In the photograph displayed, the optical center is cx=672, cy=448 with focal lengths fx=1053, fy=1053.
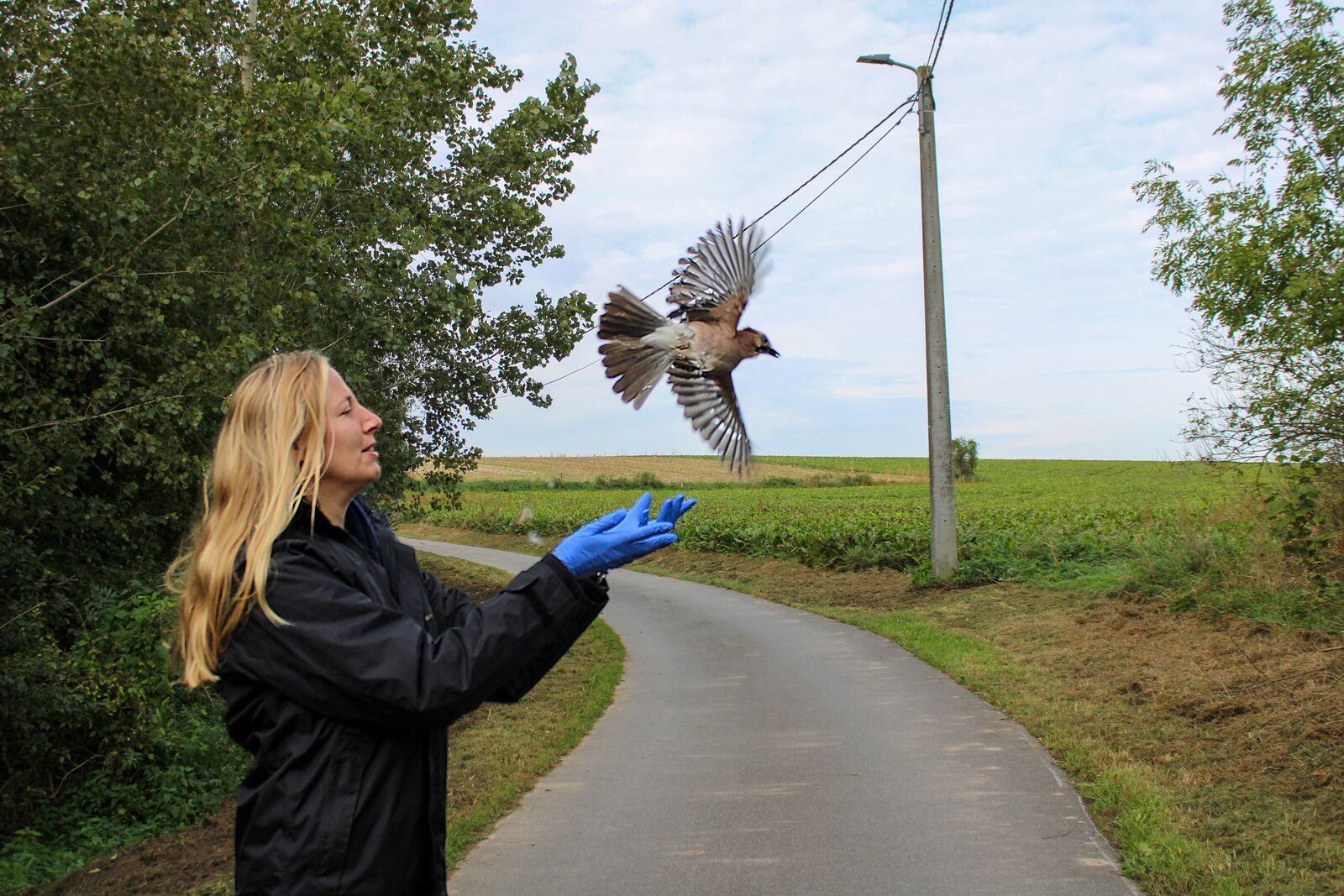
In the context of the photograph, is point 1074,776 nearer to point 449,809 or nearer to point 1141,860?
point 1141,860

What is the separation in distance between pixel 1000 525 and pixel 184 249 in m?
15.5

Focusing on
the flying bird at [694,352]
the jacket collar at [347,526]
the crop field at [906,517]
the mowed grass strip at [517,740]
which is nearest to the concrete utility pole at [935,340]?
the crop field at [906,517]

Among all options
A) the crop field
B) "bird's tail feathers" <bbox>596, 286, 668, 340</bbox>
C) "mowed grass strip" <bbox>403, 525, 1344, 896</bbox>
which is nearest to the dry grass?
the crop field

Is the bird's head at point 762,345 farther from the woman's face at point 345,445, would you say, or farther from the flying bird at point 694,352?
the woman's face at point 345,445

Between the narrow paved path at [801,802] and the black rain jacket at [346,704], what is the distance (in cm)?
327

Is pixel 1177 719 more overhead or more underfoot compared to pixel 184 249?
more underfoot

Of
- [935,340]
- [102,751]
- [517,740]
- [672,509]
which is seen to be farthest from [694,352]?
[935,340]

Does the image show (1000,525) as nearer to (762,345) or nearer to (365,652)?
(762,345)

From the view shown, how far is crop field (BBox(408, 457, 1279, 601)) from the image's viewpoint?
9.70 metres

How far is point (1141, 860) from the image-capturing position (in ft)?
16.1

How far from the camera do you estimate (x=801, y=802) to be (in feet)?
20.3

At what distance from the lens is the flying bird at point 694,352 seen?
213cm

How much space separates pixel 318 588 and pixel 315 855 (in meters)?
0.46

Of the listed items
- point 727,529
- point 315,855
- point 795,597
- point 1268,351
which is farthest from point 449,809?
point 727,529
